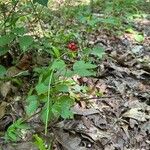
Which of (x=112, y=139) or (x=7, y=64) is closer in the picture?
(x=112, y=139)

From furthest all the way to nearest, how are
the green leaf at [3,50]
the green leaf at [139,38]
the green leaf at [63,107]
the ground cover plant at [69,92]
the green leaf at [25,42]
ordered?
the green leaf at [139,38] < the green leaf at [3,50] < the green leaf at [25,42] < the ground cover plant at [69,92] < the green leaf at [63,107]

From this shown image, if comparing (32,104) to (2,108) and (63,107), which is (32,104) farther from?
(2,108)

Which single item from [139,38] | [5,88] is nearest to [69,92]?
[5,88]

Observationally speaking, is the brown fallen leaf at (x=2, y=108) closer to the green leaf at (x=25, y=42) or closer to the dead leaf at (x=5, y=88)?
the dead leaf at (x=5, y=88)

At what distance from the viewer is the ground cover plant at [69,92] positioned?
2227 mm


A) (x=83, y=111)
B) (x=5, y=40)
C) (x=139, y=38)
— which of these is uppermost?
(x=5, y=40)

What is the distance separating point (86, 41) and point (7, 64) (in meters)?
1.03

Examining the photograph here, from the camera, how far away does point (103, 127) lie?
2.58 metres

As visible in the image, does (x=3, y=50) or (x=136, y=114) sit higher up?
(x=3, y=50)

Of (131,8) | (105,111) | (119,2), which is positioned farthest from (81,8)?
(105,111)

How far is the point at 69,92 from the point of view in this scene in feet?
8.91

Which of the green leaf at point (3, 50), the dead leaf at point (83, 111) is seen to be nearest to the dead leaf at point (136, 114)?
the dead leaf at point (83, 111)

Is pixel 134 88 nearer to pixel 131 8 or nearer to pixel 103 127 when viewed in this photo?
pixel 103 127

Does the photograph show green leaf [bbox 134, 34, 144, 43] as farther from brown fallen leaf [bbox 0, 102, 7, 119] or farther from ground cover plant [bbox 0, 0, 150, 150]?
brown fallen leaf [bbox 0, 102, 7, 119]
